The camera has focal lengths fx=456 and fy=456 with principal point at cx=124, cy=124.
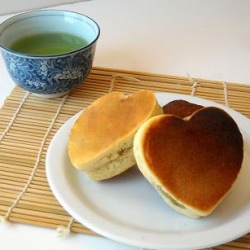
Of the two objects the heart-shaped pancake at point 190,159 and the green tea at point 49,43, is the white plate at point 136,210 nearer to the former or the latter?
the heart-shaped pancake at point 190,159

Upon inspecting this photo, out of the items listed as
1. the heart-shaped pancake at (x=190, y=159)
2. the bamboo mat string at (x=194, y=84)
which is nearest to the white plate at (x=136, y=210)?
the heart-shaped pancake at (x=190, y=159)

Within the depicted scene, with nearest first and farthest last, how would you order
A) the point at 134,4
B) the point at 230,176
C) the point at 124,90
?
the point at 230,176 → the point at 124,90 → the point at 134,4

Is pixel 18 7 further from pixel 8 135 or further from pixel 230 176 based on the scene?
pixel 230 176

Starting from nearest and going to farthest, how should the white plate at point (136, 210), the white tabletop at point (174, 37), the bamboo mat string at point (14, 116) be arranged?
the white plate at point (136, 210) < the bamboo mat string at point (14, 116) < the white tabletop at point (174, 37)

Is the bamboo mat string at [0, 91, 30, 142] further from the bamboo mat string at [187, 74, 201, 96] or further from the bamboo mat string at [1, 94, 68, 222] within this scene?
the bamboo mat string at [187, 74, 201, 96]

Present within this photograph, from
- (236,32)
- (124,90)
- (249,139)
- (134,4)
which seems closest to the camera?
(249,139)

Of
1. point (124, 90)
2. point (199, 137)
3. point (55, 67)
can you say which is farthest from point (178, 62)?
point (199, 137)

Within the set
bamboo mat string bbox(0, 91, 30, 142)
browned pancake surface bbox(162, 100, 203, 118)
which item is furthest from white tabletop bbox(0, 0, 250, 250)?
browned pancake surface bbox(162, 100, 203, 118)

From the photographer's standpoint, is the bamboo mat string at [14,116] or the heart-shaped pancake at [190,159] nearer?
the heart-shaped pancake at [190,159]
